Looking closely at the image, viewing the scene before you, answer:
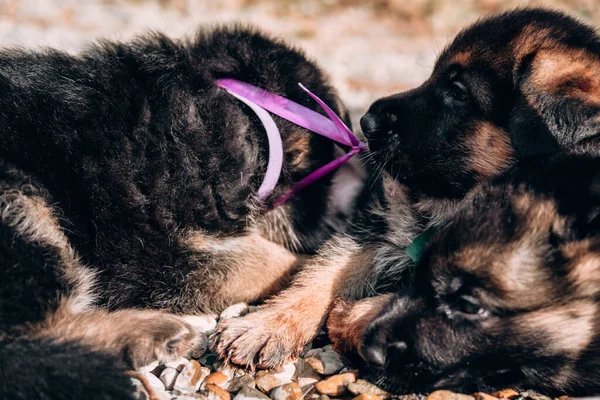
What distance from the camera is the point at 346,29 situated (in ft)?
30.4

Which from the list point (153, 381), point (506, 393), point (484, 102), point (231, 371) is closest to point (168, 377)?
point (153, 381)

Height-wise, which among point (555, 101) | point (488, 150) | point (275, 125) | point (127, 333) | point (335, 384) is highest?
point (275, 125)

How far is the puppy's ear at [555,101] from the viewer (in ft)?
9.27

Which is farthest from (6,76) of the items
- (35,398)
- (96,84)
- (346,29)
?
(346,29)

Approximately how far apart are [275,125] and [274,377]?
1.37 meters

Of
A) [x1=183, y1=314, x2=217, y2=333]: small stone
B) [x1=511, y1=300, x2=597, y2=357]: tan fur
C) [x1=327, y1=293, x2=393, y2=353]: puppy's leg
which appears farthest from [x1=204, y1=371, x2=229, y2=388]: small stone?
[x1=511, y1=300, x2=597, y2=357]: tan fur

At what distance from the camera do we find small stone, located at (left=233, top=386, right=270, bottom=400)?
2.85 m

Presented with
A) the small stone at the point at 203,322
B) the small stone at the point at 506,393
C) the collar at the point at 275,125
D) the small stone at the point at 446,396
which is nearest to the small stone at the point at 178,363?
the small stone at the point at 203,322

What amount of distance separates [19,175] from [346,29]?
6.87m

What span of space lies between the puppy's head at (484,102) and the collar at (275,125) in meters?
0.26

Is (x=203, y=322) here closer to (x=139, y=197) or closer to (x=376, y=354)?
(x=139, y=197)

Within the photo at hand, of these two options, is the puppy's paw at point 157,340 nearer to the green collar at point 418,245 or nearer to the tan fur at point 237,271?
the tan fur at point 237,271

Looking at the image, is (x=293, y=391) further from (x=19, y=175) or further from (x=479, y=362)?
(x=19, y=175)

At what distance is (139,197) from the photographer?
3334 millimetres
